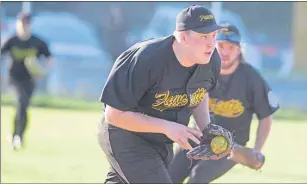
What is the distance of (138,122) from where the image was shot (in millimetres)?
4344

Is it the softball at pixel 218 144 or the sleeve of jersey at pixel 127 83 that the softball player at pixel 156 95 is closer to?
the sleeve of jersey at pixel 127 83

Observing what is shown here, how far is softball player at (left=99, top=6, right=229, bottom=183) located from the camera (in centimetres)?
434

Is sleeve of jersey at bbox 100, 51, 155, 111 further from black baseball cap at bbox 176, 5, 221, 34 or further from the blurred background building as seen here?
the blurred background building

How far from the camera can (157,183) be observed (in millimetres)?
4531

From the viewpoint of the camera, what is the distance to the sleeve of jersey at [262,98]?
5.88 m

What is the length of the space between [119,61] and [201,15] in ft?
1.76

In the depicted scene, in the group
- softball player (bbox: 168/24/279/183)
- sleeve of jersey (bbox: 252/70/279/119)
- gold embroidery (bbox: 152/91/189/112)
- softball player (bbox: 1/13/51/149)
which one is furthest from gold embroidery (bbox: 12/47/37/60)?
gold embroidery (bbox: 152/91/189/112)

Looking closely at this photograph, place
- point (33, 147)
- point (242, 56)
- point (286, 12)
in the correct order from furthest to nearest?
point (286, 12) < point (33, 147) < point (242, 56)

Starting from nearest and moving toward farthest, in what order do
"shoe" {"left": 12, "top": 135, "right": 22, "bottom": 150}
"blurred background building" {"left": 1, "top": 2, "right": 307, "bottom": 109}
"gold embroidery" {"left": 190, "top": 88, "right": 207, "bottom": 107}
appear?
"gold embroidery" {"left": 190, "top": 88, "right": 207, "bottom": 107}, "shoe" {"left": 12, "top": 135, "right": 22, "bottom": 150}, "blurred background building" {"left": 1, "top": 2, "right": 307, "bottom": 109}

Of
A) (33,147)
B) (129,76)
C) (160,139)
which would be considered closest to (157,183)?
(160,139)

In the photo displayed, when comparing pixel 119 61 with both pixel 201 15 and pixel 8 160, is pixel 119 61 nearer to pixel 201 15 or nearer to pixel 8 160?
pixel 201 15

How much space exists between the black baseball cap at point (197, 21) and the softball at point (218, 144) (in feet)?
2.27

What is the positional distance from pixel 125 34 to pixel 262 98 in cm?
1143

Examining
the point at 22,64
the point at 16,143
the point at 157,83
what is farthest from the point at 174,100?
the point at 22,64
